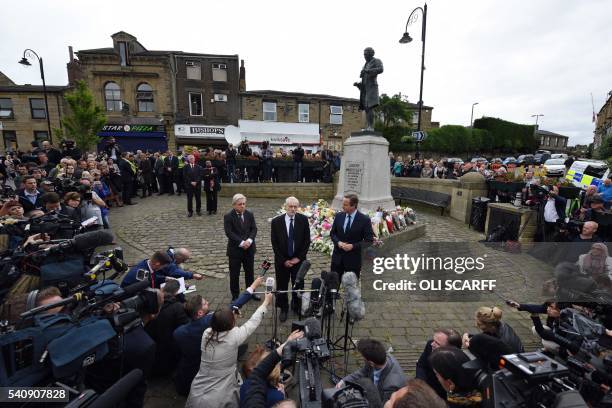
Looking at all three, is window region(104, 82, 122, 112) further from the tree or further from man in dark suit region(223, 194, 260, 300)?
man in dark suit region(223, 194, 260, 300)

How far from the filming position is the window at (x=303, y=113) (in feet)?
101

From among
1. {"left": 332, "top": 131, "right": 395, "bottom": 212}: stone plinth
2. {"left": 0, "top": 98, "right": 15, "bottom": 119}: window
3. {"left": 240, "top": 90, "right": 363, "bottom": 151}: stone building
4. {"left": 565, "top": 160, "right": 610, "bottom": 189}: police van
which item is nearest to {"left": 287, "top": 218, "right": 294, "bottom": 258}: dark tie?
{"left": 332, "top": 131, "right": 395, "bottom": 212}: stone plinth

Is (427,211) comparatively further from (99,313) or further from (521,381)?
(99,313)

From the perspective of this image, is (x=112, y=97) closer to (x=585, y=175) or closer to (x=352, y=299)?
(x=352, y=299)

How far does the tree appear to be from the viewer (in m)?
21.5

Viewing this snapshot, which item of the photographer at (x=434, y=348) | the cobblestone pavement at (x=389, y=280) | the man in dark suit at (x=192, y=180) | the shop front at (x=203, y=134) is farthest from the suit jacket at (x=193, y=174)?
the shop front at (x=203, y=134)

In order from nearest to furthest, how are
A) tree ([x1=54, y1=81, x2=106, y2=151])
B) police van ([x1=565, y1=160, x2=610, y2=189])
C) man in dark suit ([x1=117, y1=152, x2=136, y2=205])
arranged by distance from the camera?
1. police van ([x1=565, y1=160, x2=610, y2=189])
2. man in dark suit ([x1=117, y1=152, x2=136, y2=205])
3. tree ([x1=54, y1=81, x2=106, y2=151])

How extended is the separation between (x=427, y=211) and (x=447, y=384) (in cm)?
1184

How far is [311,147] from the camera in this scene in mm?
29812

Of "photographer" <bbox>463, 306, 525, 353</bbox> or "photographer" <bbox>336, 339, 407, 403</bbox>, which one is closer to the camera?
"photographer" <bbox>336, 339, 407, 403</bbox>

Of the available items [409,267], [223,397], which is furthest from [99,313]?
[409,267]

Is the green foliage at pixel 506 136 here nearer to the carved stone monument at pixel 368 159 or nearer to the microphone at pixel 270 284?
the carved stone monument at pixel 368 159

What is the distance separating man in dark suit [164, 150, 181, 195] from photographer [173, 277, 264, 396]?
13.0 m

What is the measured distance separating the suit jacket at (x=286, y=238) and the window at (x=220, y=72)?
92.9ft
